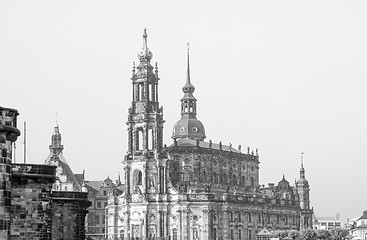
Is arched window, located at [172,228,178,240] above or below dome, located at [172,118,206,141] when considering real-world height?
below

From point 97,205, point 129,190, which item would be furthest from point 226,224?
point 97,205

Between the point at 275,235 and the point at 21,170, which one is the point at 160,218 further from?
the point at 21,170

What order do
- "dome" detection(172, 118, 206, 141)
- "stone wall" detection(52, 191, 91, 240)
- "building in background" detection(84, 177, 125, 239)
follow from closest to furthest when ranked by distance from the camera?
"stone wall" detection(52, 191, 91, 240), "dome" detection(172, 118, 206, 141), "building in background" detection(84, 177, 125, 239)

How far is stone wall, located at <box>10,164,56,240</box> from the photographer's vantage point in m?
27.9

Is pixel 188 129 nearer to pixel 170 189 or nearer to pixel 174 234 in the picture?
pixel 170 189

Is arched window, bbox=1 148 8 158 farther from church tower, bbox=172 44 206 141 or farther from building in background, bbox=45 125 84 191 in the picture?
church tower, bbox=172 44 206 141

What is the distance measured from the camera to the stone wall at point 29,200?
2786cm

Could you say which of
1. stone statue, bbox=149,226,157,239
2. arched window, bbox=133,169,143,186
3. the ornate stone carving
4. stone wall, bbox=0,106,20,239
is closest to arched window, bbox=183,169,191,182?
arched window, bbox=133,169,143,186

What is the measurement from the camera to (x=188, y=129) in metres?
126

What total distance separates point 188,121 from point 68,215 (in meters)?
86.5

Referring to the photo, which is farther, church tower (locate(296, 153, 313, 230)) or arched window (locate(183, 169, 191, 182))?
church tower (locate(296, 153, 313, 230))

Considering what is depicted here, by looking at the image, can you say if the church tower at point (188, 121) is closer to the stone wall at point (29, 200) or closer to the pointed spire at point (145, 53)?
the pointed spire at point (145, 53)

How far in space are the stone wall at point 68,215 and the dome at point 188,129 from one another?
3355 inches

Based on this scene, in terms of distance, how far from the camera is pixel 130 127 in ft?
376
